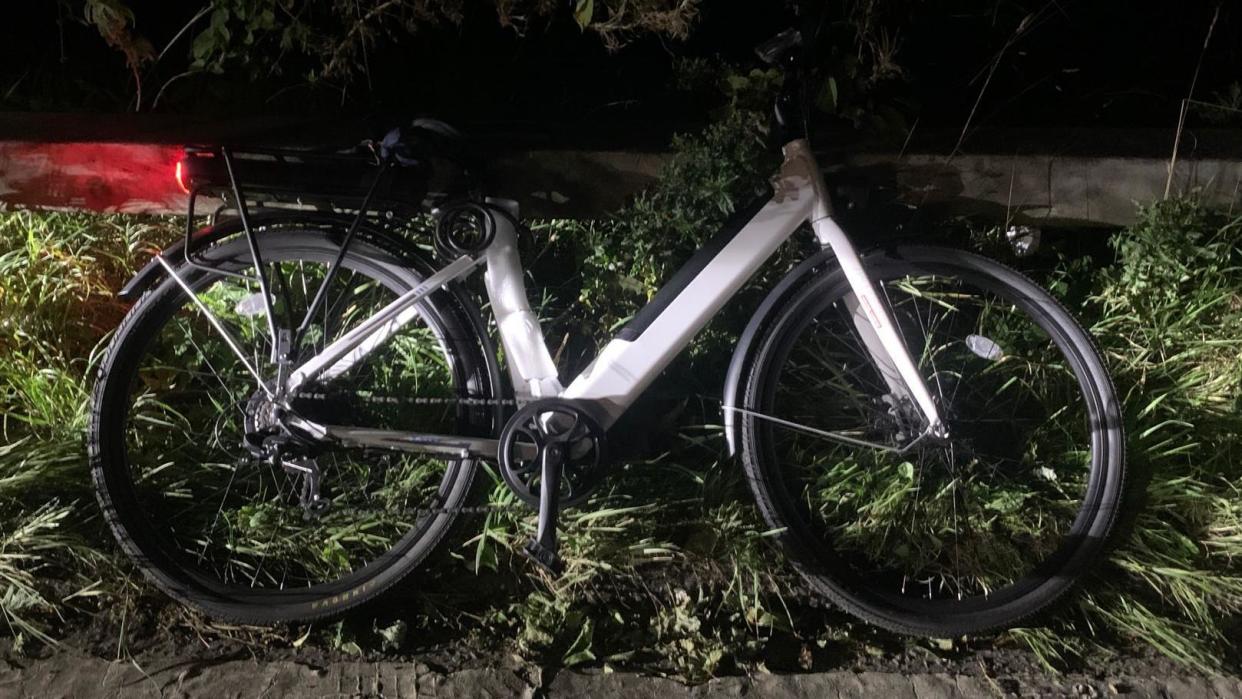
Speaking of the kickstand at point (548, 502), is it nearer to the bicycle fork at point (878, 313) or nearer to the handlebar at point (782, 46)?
the bicycle fork at point (878, 313)

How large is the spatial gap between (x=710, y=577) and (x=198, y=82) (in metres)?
2.67

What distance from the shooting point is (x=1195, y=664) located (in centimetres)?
251

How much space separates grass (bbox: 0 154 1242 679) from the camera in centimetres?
249

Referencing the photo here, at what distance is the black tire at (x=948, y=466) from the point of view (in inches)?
93.3

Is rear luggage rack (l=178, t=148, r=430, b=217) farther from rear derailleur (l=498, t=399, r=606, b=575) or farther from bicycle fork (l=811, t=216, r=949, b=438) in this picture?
bicycle fork (l=811, t=216, r=949, b=438)

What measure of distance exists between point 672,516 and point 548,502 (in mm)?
590

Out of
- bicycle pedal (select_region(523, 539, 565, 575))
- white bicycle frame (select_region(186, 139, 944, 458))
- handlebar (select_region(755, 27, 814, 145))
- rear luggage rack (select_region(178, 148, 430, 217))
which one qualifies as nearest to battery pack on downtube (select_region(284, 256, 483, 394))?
white bicycle frame (select_region(186, 139, 944, 458))

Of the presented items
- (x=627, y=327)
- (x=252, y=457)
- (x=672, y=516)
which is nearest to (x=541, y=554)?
(x=672, y=516)

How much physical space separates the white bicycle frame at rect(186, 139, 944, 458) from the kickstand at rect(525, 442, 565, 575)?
0.17m

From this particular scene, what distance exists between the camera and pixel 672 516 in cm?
269

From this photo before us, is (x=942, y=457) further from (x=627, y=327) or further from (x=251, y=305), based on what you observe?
(x=251, y=305)

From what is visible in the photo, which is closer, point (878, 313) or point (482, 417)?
point (878, 313)

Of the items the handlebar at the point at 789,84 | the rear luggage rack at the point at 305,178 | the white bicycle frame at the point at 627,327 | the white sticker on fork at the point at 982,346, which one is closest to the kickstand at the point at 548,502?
the white bicycle frame at the point at 627,327

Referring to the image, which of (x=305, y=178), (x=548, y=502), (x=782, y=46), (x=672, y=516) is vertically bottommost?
(x=672, y=516)
